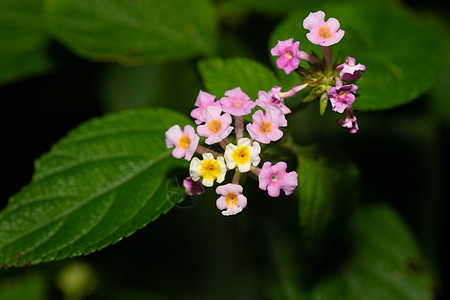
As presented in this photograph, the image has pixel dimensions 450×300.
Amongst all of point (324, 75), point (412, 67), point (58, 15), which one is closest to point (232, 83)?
point (324, 75)

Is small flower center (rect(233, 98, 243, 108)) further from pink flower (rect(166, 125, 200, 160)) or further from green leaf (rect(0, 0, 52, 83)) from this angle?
green leaf (rect(0, 0, 52, 83))

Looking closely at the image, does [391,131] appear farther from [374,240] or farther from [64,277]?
[64,277]

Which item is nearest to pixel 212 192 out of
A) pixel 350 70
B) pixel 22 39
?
pixel 22 39

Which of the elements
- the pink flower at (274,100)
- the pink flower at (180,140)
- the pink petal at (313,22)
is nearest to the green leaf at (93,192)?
the pink flower at (180,140)

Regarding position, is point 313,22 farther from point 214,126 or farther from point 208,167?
point 208,167

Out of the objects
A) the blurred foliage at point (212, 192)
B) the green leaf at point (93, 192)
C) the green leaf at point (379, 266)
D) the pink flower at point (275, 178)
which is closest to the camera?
the pink flower at point (275, 178)

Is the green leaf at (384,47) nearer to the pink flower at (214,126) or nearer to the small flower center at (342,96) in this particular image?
the small flower center at (342,96)
